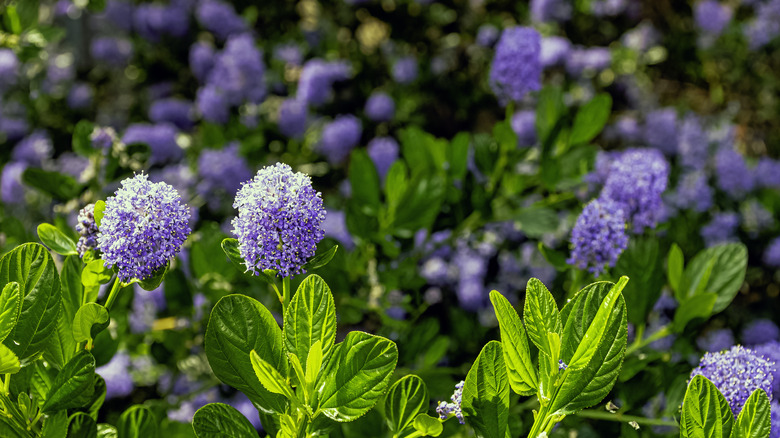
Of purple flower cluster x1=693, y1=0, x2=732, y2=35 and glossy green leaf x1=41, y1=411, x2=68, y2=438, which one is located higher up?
glossy green leaf x1=41, y1=411, x2=68, y2=438

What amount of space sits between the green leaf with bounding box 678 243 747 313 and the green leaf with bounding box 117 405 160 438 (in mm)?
1021

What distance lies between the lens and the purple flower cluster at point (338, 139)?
94.0 inches

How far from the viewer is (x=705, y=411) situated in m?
0.91

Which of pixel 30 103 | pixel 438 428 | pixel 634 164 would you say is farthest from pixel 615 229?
pixel 30 103

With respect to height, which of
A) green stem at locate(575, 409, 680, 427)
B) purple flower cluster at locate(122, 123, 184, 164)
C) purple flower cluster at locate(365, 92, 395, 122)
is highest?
green stem at locate(575, 409, 680, 427)

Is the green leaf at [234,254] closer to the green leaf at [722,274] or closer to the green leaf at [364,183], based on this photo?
the green leaf at [364,183]

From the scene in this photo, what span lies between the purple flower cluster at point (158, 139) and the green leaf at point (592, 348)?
1705mm

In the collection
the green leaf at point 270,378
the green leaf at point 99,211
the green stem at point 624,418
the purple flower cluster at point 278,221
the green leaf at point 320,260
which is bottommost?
the green stem at point 624,418

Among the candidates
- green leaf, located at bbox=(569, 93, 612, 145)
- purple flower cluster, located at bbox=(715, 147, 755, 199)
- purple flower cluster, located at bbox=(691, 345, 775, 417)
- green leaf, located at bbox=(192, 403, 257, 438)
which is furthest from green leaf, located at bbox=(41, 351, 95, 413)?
purple flower cluster, located at bbox=(715, 147, 755, 199)

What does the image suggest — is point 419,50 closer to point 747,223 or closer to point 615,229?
point 747,223

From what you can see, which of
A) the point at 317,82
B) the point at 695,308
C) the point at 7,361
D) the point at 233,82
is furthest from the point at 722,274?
the point at 233,82

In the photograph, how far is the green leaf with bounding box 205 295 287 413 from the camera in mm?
902

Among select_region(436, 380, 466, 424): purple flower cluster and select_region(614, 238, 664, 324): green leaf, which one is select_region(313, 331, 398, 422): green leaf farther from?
select_region(614, 238, 664, 324): green leaf

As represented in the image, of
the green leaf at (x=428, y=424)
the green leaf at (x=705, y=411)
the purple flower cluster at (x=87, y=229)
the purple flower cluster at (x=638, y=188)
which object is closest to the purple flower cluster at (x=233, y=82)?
the purple flower cluster at (x=638, y=188)
